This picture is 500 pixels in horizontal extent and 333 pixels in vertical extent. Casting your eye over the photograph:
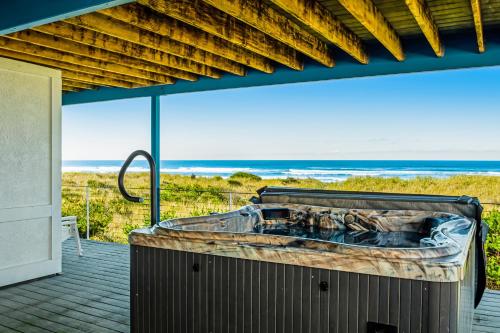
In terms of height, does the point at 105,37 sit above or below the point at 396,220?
above

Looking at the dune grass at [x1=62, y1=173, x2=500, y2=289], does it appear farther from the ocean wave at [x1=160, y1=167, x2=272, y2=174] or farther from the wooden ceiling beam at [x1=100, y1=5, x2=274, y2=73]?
the wooden ceiling beam at [x1=100, y1=5, x2=274, y2=73]

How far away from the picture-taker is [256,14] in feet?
8.29

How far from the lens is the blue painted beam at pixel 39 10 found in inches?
74.0

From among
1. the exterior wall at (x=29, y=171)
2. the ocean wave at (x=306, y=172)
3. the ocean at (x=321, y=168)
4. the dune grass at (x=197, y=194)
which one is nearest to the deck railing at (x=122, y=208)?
the dune grass at (x=197, y=194)

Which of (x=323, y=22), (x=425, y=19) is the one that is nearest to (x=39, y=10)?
(x=323, y=22)

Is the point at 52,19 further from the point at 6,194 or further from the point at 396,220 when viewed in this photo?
the point at 396,220

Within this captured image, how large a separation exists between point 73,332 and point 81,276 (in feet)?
4.36

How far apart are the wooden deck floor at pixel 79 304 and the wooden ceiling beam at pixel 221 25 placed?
6.33ft

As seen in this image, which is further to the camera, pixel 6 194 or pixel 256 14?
pixel 6 194

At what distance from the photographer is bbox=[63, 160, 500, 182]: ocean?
14.9m

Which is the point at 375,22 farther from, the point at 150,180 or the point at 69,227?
the point at 69,227

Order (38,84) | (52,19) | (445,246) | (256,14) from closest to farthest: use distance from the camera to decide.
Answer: (445,246) → (52,19) → (256,14) → (38,84)

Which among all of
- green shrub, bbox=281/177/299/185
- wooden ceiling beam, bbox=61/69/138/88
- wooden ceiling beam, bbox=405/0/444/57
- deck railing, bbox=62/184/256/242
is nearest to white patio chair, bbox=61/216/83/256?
wooden ceiling beam, bbox=61/69/138/88

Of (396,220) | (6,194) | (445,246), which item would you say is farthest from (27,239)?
(445,246)
